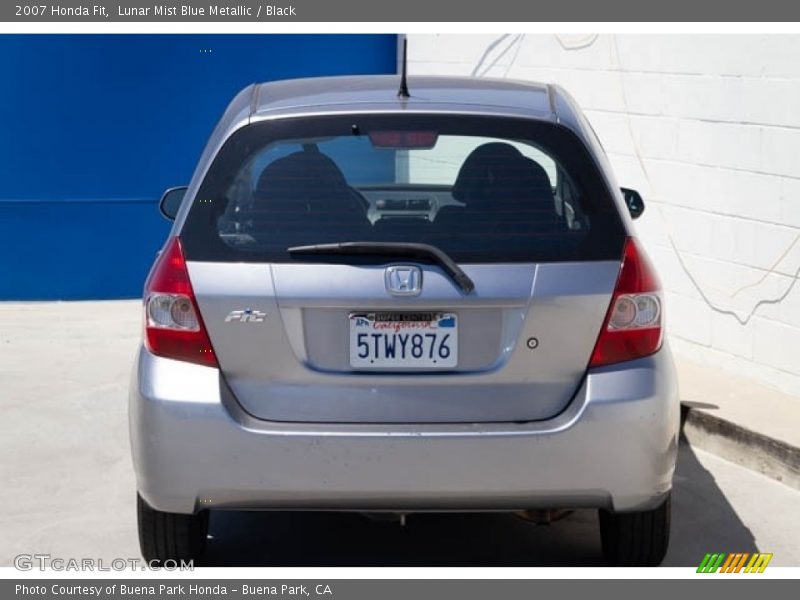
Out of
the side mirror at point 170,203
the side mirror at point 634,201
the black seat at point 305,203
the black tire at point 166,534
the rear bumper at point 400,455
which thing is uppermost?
the black seat at point 305,203

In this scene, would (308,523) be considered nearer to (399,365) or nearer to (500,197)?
(399,365)

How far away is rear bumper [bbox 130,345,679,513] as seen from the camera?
14.7ft

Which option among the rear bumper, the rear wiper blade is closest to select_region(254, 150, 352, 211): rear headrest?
the rear wiper blade

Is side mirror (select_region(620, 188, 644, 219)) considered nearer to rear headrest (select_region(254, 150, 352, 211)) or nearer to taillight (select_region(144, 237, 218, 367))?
rear headrest (select_region(254, 150, 352, 211))

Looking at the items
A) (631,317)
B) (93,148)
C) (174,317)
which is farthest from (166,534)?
(93,148)

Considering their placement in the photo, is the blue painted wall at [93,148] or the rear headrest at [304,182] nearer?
the rear headrest at [304,182]

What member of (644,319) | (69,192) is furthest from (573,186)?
(69,192)

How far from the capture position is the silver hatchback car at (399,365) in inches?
177

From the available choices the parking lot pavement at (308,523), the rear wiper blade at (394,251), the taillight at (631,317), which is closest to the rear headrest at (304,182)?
the rear wiper blade at (394,251)

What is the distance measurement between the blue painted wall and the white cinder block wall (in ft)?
9.88

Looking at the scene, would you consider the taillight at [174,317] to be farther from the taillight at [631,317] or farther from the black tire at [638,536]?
the black tire at [638,536]

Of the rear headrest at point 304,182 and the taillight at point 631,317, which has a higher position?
the rear headrest at point 304,182

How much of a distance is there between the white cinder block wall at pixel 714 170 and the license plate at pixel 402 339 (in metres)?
3.32

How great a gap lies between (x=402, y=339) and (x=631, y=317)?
2.38ft
